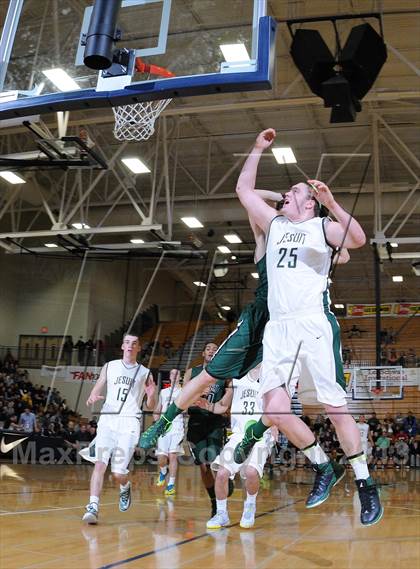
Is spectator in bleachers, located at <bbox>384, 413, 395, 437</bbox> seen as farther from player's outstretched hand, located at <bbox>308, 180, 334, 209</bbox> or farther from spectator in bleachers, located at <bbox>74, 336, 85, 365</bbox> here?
player's outstretched hand, located at <bbox>308, 180, 334, 209</bbox>

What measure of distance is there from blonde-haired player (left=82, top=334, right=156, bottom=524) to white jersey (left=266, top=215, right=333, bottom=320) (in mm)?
3813

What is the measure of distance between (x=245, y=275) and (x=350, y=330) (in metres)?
7.97

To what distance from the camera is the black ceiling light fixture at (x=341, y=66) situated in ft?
22.4

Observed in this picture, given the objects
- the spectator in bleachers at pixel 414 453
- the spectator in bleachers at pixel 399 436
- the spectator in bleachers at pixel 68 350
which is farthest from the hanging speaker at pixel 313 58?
the spectator in bleachers at pixel 68 350

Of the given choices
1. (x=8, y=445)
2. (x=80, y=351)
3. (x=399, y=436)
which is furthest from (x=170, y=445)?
(x=80, y=351)

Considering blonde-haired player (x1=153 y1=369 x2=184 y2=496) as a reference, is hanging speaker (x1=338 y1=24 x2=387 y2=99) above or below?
above

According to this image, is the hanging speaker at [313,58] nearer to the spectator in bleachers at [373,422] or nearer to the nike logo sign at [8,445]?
the spectator in bleachers at [373,422]

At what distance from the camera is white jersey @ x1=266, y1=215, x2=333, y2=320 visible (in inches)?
175

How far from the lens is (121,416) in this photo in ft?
26.9

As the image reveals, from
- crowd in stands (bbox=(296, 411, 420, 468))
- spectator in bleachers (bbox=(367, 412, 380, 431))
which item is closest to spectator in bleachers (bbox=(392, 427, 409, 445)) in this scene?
crowd in stands (bbox=(296, 411, 420, 468))

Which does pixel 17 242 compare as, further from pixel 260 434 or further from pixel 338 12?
pixel 260 434

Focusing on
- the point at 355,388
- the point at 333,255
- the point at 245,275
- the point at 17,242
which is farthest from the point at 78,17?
the point at 17,242

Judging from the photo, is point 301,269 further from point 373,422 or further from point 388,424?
point 388,424

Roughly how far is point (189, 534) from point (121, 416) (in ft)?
5.66
